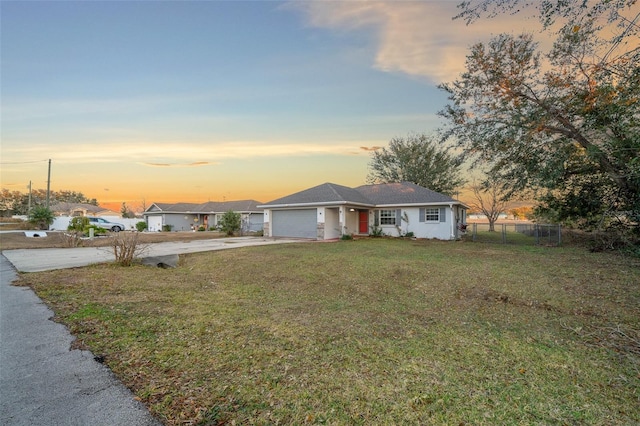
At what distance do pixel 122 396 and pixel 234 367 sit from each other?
3.16 ft

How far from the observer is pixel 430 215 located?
19.0 metres

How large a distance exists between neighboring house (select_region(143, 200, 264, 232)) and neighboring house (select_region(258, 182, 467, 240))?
1527 cm

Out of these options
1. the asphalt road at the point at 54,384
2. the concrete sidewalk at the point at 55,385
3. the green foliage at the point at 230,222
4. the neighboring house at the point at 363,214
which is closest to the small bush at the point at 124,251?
the asphalt road at the point at 54,384

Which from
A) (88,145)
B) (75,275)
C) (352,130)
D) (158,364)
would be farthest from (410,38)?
(88,145)

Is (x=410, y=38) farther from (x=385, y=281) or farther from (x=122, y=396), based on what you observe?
(x=122, y=396)

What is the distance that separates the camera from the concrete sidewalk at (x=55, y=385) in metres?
2.24

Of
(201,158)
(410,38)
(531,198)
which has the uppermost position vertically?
(410,38)

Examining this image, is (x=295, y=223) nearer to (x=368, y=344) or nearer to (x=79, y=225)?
(x=79, y=225)

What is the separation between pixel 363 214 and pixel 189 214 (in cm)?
2841

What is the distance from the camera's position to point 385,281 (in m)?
7.37

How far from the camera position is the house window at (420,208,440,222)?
61.8 feet

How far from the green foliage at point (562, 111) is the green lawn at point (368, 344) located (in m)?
2.38

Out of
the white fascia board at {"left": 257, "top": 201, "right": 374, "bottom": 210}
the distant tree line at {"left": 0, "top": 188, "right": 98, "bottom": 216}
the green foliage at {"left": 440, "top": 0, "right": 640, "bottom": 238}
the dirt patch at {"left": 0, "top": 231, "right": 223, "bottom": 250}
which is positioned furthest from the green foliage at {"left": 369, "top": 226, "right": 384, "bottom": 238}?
the distant tree line at {"left": 0, "top": 188, "right": 98, "bottom": 216}

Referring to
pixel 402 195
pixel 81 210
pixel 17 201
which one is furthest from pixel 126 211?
pixel 402 195
